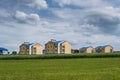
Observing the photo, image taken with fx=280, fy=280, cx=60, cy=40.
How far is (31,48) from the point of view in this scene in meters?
166

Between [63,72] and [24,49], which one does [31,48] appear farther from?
[63,72]

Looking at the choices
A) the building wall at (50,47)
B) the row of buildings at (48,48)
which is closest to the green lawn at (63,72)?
the row of buildings at (48,48)

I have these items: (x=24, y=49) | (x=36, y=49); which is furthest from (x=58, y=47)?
(x=24, y=49)

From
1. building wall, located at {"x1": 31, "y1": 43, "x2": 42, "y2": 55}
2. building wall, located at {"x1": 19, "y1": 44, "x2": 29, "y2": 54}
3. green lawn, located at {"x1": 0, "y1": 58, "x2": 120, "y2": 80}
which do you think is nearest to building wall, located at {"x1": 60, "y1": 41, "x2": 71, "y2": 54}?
building wall, located at {"x1": 31, "y1": 43, "x2": 42, "y2": 55}

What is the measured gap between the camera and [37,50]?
16850cm

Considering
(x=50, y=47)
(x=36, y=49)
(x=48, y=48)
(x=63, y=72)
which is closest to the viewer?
(x=63, y=72)

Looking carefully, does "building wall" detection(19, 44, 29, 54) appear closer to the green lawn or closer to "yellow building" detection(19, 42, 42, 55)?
"yellow building" detection(19, 42, 42, 55)

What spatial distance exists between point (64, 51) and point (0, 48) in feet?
121

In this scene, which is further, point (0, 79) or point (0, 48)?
point (0, 48)

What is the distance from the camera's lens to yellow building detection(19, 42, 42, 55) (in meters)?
166

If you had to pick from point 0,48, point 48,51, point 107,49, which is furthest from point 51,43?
point 107,49

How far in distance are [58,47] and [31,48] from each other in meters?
17.5

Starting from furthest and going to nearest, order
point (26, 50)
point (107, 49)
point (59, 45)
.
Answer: point (107, 49) < point (26, 50) < point (59, 45)

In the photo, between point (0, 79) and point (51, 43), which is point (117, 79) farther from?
point (51, 43)
